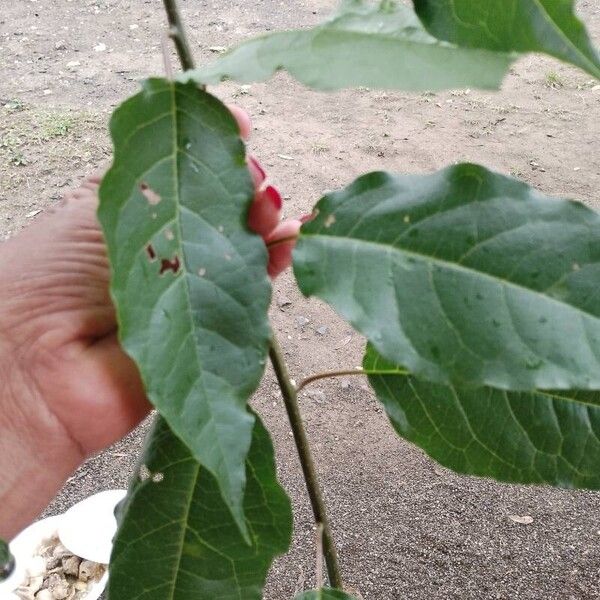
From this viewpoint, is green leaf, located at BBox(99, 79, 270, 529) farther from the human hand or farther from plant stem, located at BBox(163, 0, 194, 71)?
the human hand

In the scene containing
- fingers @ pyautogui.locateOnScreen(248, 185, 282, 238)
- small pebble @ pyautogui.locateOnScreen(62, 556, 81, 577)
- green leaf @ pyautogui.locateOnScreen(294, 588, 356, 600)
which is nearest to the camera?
fingers @ pyautogui.locateOnScreen(248, 185, 282, 238)

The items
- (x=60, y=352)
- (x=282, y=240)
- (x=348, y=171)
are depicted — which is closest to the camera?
(x=282, y=240)

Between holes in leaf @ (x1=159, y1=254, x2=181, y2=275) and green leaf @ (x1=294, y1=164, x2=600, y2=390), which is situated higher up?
holes in leaf @ (x1=159, y1=254, x2=181, y2=275)

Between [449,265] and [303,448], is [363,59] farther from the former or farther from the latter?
[303,448]

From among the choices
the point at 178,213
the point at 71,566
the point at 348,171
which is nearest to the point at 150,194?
the point at 178,213

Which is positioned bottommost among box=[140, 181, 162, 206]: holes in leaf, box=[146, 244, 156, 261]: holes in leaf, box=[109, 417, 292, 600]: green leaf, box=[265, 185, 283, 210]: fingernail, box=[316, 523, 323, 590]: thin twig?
box=[316, 523, 323, 590]: thin twig

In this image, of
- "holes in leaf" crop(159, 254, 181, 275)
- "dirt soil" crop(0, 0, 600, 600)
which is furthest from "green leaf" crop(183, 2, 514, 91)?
"dirt soil" crop(0, 0, 600, 600)

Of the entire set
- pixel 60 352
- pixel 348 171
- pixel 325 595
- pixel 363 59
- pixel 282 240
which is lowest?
pixel 348 171

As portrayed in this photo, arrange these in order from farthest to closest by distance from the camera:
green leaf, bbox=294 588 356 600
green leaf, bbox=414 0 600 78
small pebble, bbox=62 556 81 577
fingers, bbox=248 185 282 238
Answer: small pebble, bbox=62 556 81 577 → green leaf, bbox=294 588 356 600 → fingers, bbox=248 185 282 238 → green leaf, bbox=414 0 600 78
